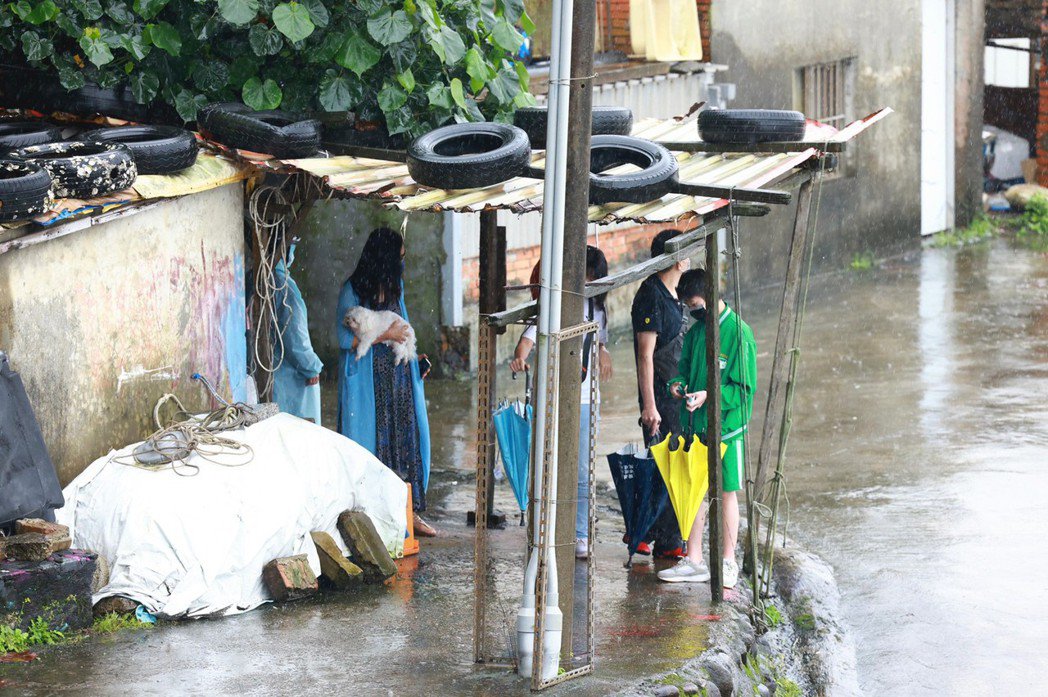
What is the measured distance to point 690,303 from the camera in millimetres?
7277

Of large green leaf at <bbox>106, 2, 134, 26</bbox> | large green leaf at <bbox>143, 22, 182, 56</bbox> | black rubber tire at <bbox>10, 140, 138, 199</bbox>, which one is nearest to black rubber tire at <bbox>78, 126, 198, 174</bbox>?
black rubber tire at <bbox>10, 140, 138, 199</bbox>

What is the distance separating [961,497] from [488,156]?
4.29 metres

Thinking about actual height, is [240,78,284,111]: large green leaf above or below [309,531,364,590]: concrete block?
above

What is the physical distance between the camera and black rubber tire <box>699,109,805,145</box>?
288 inches

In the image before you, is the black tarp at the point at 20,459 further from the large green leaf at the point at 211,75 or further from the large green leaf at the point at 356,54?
the large green leaf at the point at 356,54

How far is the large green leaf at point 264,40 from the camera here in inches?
316

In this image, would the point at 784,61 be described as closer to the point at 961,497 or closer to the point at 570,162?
the point at 961,497

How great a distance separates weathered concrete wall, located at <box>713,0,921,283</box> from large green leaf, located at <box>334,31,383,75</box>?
8.93 m

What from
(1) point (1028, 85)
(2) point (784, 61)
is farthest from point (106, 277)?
(1) point (1028, 85)

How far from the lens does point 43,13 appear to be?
26.1 ft

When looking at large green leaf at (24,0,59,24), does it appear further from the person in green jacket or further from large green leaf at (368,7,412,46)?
the person in green jacket

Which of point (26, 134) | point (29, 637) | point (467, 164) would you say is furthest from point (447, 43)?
point (29, 637)

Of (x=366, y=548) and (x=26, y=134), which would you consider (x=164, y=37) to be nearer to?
(x=26, y=134)

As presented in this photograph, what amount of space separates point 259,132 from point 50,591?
275 centimetres
